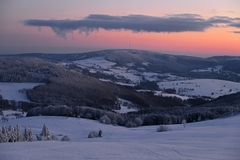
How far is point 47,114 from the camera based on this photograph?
7000 centimetres

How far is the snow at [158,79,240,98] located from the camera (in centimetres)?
16219

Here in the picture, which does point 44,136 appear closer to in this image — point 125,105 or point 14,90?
point 125,105

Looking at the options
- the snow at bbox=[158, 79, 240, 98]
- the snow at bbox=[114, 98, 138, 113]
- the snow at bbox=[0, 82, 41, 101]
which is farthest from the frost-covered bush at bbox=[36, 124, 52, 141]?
the snow at bbox=[158, 79, 240, 98]

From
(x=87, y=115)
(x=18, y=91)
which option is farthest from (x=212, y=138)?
(x=18, y=91)

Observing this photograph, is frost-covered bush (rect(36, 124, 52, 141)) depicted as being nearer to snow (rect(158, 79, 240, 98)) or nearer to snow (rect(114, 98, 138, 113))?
snow (rect(114, 98, 138, 113))

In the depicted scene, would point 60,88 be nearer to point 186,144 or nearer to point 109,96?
point 109,96

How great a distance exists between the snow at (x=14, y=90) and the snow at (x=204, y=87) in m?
52.7

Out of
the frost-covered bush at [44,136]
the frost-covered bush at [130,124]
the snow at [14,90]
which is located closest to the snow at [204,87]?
the snow at [14,90]

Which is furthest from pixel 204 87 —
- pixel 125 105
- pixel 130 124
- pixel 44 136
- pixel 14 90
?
pixel 44 136

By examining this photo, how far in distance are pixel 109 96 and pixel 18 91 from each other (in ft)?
75.2

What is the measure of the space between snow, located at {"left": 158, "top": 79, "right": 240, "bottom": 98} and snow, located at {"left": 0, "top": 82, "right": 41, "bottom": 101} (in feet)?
173

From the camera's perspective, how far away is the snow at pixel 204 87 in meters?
162

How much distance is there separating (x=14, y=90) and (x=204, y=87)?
76.0 meters

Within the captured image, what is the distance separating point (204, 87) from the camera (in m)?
178
